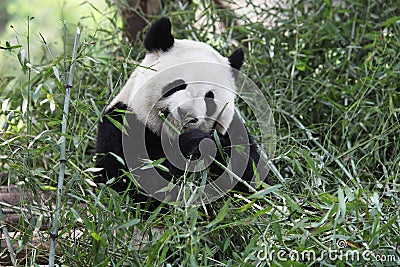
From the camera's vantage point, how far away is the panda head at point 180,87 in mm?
1886

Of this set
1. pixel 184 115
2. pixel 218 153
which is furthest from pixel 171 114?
pixel 218 153

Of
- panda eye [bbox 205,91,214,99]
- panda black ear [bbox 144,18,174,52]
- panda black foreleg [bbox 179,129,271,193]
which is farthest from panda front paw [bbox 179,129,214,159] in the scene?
panda black ear [bbox 144,18,174,52]

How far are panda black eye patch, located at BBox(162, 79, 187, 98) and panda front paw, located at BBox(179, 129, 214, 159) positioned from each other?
169 millimetres

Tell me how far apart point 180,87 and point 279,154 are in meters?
0.47

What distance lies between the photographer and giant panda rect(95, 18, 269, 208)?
185 cm

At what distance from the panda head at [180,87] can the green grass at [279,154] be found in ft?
0.42

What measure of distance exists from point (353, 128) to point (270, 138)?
0.40 m

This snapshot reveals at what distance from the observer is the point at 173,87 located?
6.35 ft

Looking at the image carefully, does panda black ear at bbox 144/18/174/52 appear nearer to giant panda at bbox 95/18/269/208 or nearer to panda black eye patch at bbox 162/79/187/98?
giant panda at bbox 95/18/269/208

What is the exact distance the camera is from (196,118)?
1856mm

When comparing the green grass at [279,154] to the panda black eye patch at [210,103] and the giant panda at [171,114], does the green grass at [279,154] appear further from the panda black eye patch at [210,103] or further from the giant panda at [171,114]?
the panda black eye patch at [210,103]

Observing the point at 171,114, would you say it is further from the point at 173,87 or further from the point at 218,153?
the point at 218,153

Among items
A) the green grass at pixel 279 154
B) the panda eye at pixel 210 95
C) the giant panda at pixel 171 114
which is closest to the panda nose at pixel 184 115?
the giant panda at pixel 171 114

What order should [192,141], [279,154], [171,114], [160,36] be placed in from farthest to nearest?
1. [279,154]
2. [160,36]
3. [171,114]
4. [192,141]
